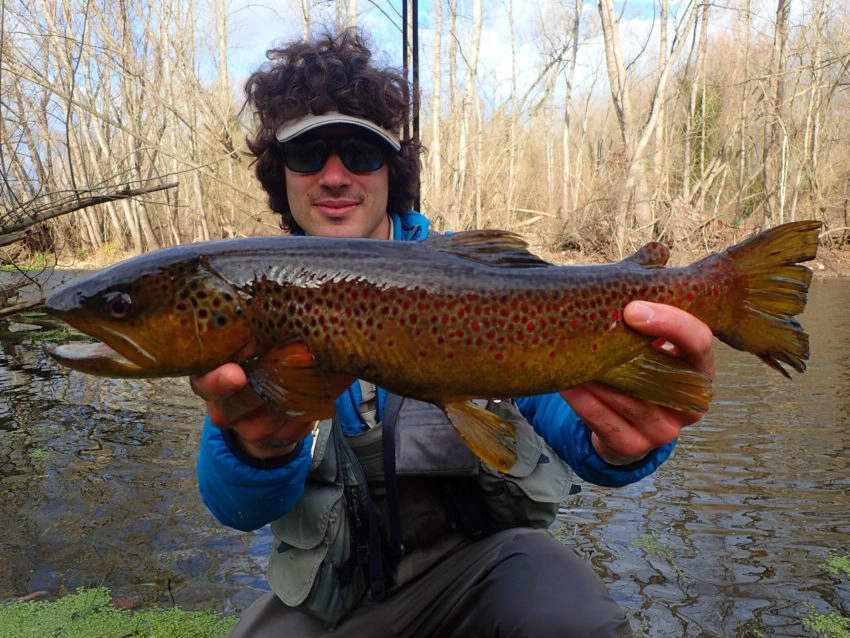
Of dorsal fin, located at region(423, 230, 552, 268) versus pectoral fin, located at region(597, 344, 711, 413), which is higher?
dorsal fin, located at region(423, 230, 552, 268)

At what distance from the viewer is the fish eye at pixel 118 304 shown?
1.89m

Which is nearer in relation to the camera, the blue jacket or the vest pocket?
the blue jacket

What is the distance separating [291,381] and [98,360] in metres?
0.55

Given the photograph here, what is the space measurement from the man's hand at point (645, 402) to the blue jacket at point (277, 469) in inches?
9.4

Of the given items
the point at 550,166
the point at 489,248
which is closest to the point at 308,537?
the point at 489,248

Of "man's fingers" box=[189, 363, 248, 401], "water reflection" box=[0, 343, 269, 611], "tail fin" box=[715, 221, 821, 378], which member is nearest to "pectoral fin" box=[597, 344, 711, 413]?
"tail fin" box=[715, 221, 821, 378]

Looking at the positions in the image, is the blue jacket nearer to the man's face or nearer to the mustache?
the man's face

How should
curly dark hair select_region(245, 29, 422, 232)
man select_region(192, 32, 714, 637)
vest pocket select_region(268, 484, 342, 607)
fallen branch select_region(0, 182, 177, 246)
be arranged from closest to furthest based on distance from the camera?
man select_region(192, 32, 714, 637) < vest pocket select_region(268, 484, 342, 607) < curly dark hair select_region(245, 29, 422, 232) < fallen branch select_region(0, 182, 177, 246)

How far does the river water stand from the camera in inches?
146

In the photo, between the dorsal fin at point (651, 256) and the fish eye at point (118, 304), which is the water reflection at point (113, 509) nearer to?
the fish eye at point (118, 304)

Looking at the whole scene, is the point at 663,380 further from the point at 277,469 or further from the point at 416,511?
the point at 277,469

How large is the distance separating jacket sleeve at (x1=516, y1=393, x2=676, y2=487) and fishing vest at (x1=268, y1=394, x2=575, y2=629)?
112 millimetres

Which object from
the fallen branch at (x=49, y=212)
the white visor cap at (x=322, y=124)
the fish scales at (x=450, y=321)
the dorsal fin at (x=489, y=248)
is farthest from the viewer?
the fallen branch at (x=49, y=212)

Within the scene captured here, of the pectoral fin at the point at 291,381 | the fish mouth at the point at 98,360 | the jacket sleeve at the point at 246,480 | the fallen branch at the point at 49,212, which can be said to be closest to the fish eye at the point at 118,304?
the fish mouth at the point at 98,360
